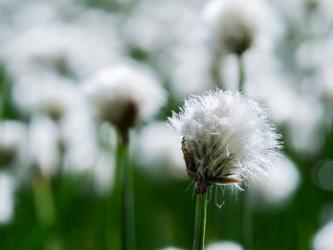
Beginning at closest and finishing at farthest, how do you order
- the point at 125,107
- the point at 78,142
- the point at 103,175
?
the point at 125,107, the point at 78,142, the point at 103,175

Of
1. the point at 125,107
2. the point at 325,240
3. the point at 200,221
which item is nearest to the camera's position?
the point at 200,221

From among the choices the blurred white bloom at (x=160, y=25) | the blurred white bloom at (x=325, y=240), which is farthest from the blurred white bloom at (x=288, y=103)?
the blurred white bloom at (x=160, y=25)

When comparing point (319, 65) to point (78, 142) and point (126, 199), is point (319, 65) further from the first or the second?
point (126, 199)

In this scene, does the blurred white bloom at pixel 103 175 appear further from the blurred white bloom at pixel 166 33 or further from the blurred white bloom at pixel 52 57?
the blurred white bloom at pixel 166 33

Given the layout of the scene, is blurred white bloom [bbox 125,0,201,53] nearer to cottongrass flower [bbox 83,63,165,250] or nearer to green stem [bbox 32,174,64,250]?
green stem [bbox 32,174,64,250]

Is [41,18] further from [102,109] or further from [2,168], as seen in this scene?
[102,109]

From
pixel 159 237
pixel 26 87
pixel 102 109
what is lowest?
pixel 159 237

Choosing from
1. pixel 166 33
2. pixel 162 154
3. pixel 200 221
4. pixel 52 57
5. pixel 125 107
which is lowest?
pixel 200 221

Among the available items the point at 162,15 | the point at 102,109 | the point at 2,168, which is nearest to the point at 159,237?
the point at 2,168

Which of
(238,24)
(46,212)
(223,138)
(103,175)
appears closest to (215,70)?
(103,175)
